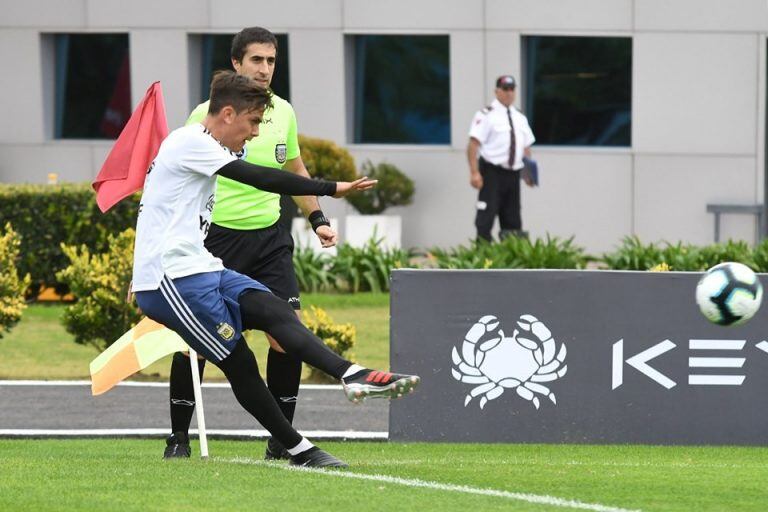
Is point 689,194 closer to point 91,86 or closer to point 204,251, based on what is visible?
point 91,86

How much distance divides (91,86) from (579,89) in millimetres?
6824

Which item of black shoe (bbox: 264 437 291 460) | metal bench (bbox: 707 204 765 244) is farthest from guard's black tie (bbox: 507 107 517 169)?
black shoe (bbox: 264 437 291 460)

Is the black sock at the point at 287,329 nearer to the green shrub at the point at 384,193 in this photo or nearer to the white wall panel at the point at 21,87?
the green shrub at the point at 384,193

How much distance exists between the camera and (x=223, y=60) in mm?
23594

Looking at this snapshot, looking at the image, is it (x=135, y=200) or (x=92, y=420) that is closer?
(x=92, y=420)

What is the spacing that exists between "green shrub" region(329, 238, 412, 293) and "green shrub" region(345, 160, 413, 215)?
343 centimetres

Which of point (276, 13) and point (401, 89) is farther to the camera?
point (401, 89)

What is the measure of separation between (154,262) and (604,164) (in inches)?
588

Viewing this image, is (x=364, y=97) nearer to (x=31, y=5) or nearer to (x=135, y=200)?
(x=31, y=5)

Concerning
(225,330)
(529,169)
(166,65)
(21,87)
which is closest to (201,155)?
(225,330)

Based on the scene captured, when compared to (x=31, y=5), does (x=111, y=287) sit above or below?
below

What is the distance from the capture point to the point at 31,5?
23766 mm

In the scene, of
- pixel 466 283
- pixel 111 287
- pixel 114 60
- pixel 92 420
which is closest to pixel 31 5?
pixel 114 60

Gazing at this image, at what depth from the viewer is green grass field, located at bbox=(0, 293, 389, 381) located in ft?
46.4
